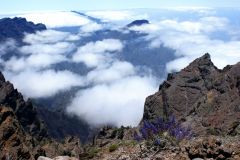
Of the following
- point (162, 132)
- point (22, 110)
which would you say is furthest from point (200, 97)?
point (22, 110)

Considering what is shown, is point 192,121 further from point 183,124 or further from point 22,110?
point 22,110

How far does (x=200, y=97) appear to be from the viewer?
91625mm

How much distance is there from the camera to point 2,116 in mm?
86062

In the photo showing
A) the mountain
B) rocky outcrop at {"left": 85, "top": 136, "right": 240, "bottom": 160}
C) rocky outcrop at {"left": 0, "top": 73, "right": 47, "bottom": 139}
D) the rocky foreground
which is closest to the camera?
rocky outcrop at {"left": 85, "top": 136, "right": 240, "bottom": 160}

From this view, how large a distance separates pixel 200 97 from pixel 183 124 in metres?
30.6

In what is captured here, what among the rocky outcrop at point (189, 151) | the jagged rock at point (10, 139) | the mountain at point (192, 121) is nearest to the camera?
the rocky outcrop at point (189, 151)

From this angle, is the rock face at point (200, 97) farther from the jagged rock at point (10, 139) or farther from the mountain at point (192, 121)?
the jagged rock at point (10, 139)

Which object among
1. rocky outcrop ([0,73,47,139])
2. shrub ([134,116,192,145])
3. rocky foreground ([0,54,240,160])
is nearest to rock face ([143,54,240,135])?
rocky foreground ([0,54,240,160])

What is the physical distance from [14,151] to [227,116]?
25.0m

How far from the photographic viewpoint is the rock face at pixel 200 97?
196 ft

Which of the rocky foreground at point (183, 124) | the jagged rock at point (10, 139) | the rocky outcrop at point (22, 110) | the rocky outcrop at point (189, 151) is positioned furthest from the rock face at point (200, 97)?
the rocky outcrop at point (22, 110)

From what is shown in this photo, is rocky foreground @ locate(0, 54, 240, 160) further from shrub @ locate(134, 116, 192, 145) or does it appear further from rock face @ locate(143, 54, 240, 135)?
shrub @ locate(134, 116, 192, 145)

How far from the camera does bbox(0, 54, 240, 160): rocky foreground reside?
1797cm

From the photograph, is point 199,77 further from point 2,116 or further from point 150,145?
point 150,145
